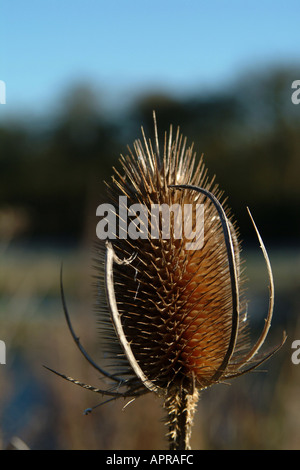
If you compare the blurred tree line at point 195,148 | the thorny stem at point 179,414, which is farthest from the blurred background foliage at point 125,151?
the thorny stem at point 179,414

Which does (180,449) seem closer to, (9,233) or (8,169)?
(9,233)

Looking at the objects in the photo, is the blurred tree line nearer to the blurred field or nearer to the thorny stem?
the blurred field

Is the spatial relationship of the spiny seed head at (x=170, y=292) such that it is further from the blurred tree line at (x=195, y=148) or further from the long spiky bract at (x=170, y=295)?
the blurred tree line at (x=195, y=148)

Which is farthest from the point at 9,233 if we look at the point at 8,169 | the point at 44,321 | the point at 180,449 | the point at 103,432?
the point at 8,169

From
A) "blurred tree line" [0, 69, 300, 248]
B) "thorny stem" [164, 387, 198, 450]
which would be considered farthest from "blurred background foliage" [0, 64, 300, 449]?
"thorny stem" [164, 387, 198, 450]

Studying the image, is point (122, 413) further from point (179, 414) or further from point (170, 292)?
point (170, 292)

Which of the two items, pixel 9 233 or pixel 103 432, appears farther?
pixel 103 432

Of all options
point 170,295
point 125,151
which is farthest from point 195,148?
point 170,295
